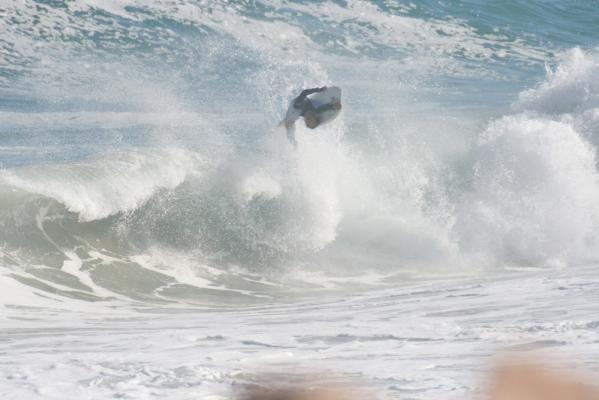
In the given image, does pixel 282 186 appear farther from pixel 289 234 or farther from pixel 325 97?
pixel 325 97

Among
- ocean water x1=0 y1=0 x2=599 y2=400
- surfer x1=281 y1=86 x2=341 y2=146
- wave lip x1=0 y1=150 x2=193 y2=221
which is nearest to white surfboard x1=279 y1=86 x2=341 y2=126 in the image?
surfer x1=281 y1=86 x2=341 y2=146

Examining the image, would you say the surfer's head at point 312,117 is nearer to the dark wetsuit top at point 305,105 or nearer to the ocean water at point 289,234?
the dark wetsuit top at point 305,105

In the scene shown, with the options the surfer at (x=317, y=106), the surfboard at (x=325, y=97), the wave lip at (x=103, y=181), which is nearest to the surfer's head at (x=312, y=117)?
the surfer at (x=317, y=106)

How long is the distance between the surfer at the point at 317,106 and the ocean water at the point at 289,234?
2.26 metres

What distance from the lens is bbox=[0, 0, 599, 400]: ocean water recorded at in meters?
7.00

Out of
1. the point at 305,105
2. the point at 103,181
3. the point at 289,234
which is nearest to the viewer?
the point at 305,105

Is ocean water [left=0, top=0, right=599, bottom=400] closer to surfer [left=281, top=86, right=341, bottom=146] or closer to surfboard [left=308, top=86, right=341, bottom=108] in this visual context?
surfer [left=281, top=86, right=341, bottom=146]

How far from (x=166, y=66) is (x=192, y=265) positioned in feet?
81.2

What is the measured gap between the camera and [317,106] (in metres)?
13.0

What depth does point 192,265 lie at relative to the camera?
46.4 ft

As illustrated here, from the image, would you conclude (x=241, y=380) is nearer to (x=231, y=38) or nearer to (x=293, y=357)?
(x=293, y=357)

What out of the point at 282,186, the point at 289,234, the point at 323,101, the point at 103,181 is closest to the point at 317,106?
the point at 323,101

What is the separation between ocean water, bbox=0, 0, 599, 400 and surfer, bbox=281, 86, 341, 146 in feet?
7.41

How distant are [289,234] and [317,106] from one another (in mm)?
2981
